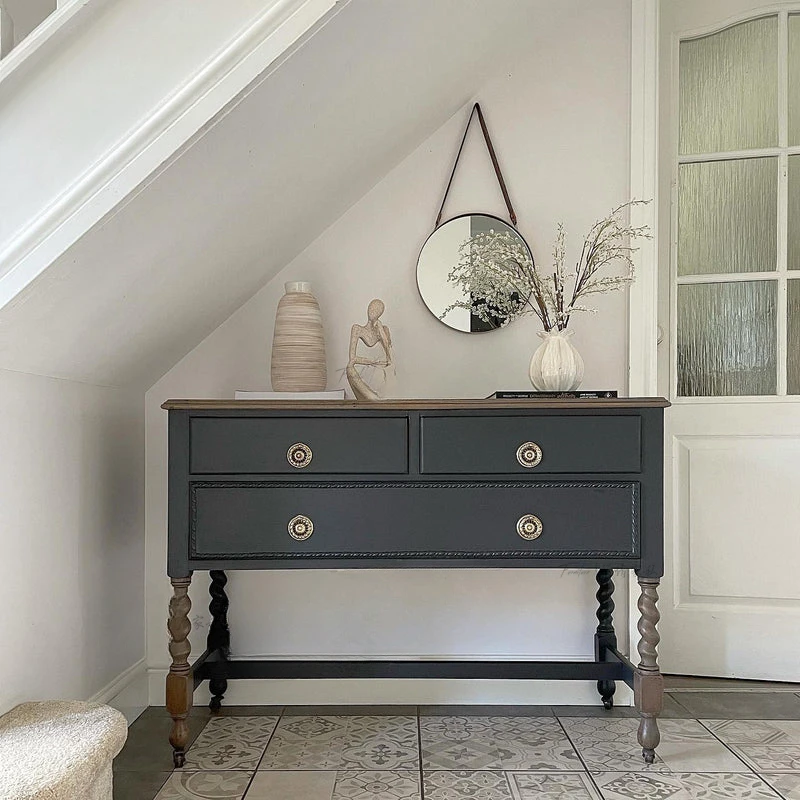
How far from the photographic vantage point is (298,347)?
1.94 metres

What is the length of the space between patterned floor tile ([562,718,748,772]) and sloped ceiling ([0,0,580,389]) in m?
1.41

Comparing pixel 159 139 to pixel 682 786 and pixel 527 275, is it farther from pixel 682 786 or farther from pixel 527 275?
pixel 682 786

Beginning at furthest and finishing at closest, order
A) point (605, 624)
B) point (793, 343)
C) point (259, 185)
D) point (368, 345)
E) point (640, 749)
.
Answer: point (793, 343), point (605, 624), point (368, 345), point (640, 749), point (259, 185)

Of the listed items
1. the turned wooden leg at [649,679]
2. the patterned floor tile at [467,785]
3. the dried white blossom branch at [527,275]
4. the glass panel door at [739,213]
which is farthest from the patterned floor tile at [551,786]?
the glass panel door at [739,213]

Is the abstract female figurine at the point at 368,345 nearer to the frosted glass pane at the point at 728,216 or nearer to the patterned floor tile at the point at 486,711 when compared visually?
the patterned floor tile at the point at 486,711

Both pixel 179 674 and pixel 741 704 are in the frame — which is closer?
pixel 179 674

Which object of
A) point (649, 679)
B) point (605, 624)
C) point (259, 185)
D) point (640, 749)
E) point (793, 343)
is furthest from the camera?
point (793, 343)

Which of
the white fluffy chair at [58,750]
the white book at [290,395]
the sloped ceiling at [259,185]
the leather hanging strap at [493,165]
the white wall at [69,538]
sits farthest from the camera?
the leather hanging strap at [493,165]

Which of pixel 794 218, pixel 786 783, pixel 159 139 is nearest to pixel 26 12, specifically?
pixel 159 139

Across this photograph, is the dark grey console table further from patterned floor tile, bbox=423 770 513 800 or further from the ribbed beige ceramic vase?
patterned floor tile, bbox=423 770 513 800

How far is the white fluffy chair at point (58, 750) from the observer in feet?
3.59

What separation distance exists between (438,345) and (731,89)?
1203mm

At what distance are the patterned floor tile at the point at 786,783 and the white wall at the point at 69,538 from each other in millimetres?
1515

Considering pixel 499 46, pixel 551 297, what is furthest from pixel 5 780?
pixel 499 46
